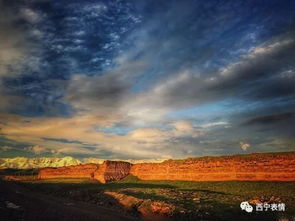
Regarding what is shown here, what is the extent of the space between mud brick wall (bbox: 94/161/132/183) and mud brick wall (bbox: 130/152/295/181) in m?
13.8

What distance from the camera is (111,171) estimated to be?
309 feet

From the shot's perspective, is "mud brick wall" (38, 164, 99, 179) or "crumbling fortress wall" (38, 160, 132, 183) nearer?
"crumbling fortress wall" (38, 160, 132, 183)

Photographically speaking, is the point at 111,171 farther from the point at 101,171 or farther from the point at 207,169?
the point at 207,169

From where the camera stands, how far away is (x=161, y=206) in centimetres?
3291

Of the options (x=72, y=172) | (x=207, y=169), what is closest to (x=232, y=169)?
(x=207, y=169)

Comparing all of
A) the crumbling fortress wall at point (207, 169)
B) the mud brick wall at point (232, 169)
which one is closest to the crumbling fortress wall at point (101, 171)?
the crumbling fortress wall at point (207, 169)

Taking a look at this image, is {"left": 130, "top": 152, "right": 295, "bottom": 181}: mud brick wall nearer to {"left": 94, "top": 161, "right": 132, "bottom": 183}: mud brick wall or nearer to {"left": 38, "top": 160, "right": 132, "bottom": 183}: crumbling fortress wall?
{"left": 94, "top": 161, "right": 132, "bottom": 183}: mud brick wall

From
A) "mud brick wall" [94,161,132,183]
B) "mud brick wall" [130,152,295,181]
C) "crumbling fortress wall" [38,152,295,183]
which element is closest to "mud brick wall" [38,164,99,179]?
"crumbling fortress wall" [38,152,295,183]

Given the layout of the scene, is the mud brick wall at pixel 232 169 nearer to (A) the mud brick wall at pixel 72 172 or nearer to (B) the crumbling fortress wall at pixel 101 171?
(B) the crumbling fortress wall at pixel 101 171

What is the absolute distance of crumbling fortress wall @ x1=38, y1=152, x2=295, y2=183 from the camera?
54406 mm

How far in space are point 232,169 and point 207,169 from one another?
726 centimetres

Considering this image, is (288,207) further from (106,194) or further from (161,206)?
(106,194)

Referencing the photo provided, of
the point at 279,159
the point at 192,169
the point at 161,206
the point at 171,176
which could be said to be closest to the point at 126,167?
the point at 171,176

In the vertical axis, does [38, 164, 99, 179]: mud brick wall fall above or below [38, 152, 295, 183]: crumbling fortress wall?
below
